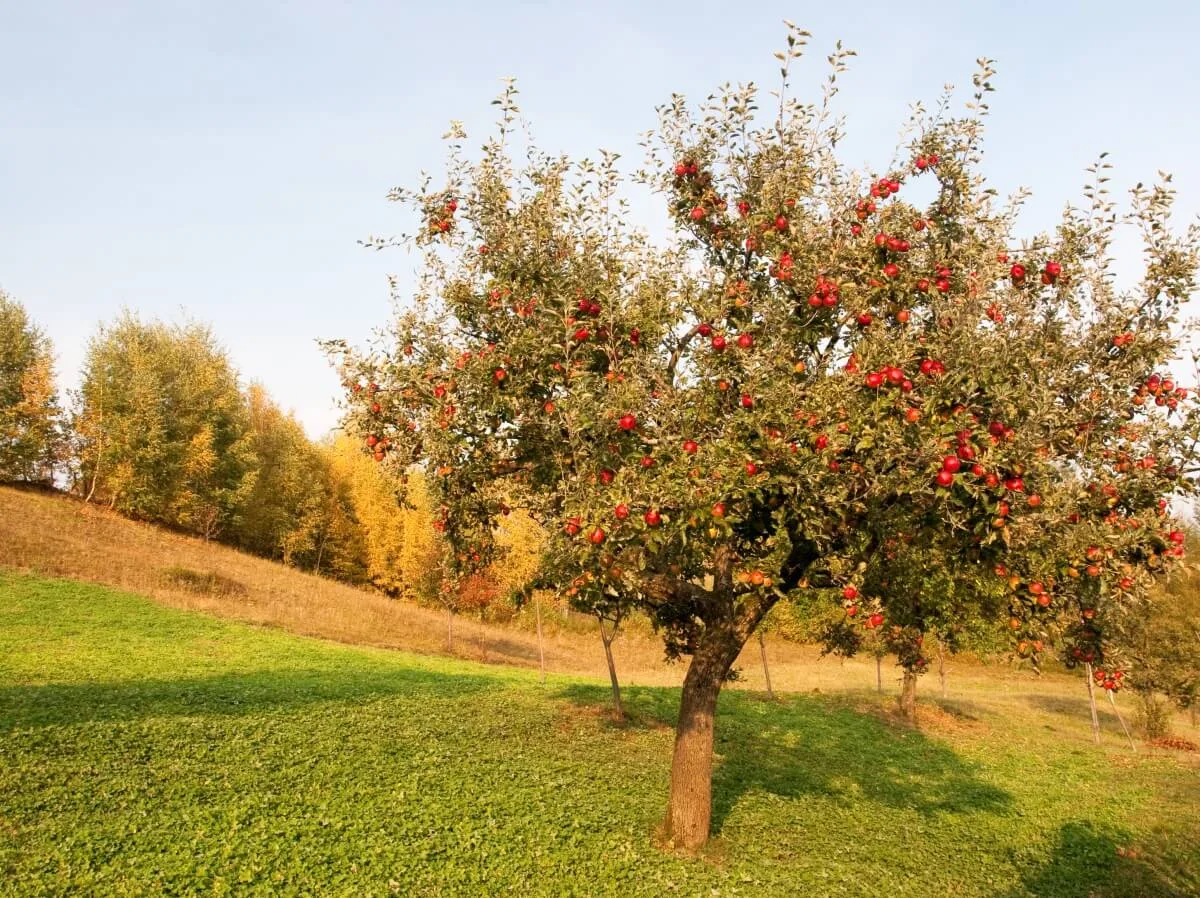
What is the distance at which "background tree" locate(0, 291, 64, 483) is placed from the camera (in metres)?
52.2

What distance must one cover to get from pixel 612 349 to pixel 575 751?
11.7 meters

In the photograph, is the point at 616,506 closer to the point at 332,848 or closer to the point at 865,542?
the point at 865,542

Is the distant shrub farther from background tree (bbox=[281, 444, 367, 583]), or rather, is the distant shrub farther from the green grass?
background tree (bbox=[281, 444, 367, 583])

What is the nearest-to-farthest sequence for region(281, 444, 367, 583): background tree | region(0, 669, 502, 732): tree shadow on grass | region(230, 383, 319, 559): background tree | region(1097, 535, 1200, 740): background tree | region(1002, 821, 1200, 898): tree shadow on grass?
region(1002, 821, 1200, 898): tree shadow on grass → region(0, 669, 502, 732): tree shadow on grass → region(1097, 535, 1200, 740): background tree → region(230, 383, 319, 559): background tree → region(281, 444, 367, 583): background tree

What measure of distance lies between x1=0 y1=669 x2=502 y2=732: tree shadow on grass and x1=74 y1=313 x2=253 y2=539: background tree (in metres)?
34.8

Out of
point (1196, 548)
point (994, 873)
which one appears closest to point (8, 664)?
point (994, 873)

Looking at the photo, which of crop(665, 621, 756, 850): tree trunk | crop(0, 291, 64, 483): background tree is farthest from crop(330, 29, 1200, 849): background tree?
crop(0, 291, 64, 483): background tree

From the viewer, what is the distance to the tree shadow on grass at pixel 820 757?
18.6 m

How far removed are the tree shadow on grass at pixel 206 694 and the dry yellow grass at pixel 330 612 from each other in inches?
480

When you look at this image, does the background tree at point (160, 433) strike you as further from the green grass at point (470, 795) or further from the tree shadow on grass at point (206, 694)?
the tree shadow on grass at point (206, 694)

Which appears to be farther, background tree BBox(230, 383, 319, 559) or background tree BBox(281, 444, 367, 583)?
background tree BBox(281, 444, 367, 583)

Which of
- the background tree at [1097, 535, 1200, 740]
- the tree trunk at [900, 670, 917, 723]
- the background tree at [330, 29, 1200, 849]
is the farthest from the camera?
the background tree at [1097, 535, 1200, 740]

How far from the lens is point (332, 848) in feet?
36.1

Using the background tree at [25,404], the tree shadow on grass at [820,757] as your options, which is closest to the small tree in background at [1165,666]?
the tree shadow on grass at [820,757]
